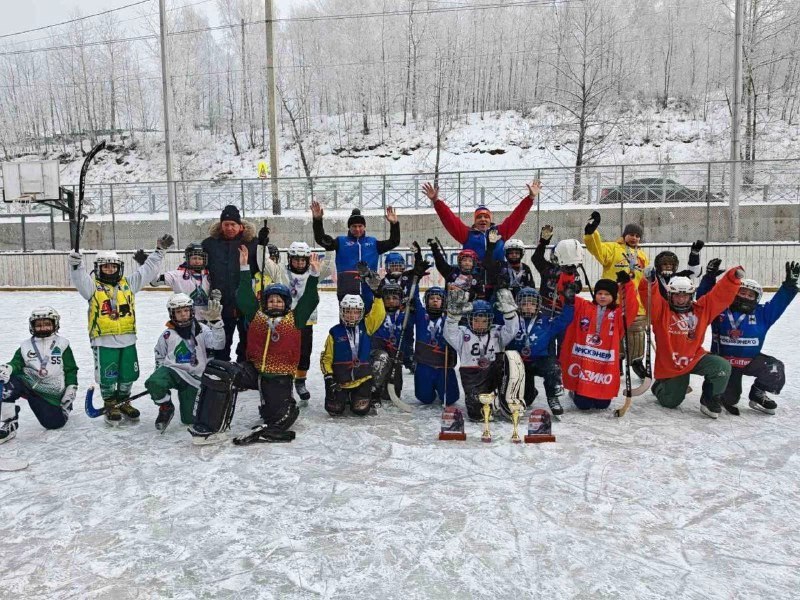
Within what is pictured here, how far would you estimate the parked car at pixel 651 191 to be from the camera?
49.9ft

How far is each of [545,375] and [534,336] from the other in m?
0.36

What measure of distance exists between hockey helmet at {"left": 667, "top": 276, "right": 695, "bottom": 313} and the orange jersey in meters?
0.05

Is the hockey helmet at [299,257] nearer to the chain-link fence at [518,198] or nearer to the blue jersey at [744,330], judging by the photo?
the blue jersey at [744,330]

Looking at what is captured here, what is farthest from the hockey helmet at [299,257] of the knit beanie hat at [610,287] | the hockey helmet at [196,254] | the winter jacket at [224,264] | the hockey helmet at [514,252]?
the knit beanie hat at [610,287]

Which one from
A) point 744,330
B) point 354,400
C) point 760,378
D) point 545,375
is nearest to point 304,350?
point 354,400

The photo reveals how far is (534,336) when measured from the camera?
5672 mm

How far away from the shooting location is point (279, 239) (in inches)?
663

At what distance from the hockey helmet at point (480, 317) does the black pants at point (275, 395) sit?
162cm

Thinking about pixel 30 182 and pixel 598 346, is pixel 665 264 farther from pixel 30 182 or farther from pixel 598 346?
pixel 30 182

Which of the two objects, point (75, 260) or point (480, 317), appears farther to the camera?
point (480, 317)

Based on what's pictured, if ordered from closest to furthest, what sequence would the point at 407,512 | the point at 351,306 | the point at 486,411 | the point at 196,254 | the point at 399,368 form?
the point at 407,512, the point at 486,411, the point at 351,306, the point at 196,254, the point at 399,368

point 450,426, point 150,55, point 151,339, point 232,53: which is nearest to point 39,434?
point 450,426

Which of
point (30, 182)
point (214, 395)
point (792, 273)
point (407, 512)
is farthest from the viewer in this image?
point (30, 182)

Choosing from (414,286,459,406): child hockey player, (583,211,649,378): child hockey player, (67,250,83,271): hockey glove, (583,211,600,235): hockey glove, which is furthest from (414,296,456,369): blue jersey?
(67,250,83,271): hockey glove
